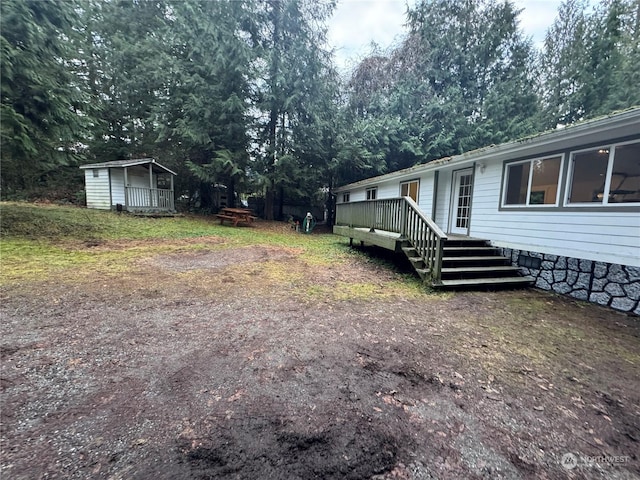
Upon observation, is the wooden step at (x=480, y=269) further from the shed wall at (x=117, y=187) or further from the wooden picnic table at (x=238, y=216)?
the shed wall at (x=117, y=187)

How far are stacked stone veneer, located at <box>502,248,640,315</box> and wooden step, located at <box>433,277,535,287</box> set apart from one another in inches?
11.1

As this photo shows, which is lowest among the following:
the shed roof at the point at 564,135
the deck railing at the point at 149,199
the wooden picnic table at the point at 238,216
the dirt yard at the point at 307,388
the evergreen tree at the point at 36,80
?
the dirt yard at the point at 307,388

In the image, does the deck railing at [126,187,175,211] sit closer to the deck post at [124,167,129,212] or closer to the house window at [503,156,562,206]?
the deck post at [124,167,129,212]

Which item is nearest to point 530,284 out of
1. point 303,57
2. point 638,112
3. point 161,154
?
point 638,112

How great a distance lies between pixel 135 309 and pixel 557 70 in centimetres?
2506

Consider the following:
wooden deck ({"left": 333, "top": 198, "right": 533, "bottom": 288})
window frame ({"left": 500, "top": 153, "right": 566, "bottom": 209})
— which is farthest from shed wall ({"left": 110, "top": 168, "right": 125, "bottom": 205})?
window frame ({"left": 500, "top": 153, "right": 566, "bottom": 209})

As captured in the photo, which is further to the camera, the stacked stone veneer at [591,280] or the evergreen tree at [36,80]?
the evergreen tree at [36,80]

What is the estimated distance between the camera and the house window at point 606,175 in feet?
13.7

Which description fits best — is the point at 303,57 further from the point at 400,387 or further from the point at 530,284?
the point at 400,387

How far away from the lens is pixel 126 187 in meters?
13.3

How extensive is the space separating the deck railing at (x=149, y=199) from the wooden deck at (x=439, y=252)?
12.0 meters

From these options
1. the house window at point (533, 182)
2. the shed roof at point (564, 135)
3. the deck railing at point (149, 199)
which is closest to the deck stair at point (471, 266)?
the house window at point (533, 182)

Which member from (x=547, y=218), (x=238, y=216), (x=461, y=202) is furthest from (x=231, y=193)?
(x=547, y=218)

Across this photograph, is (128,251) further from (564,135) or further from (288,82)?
(288,82)
